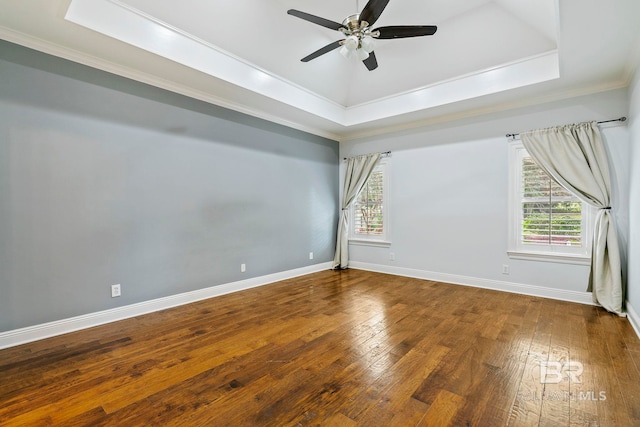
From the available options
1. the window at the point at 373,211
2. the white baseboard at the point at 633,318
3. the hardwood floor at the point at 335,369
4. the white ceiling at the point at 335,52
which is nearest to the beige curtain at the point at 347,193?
the window at the point at 373,211

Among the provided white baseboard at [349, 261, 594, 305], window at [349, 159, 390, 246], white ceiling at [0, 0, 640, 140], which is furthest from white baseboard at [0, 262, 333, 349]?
white ceiling at [0, 0, 640, 140]

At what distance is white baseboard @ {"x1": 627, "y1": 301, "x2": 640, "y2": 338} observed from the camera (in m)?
2.78

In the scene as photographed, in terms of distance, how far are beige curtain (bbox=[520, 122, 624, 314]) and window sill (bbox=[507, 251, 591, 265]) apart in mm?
169

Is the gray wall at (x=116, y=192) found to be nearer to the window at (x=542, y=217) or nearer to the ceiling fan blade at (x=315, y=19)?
the ceiling fan blade at (x=315, y=19)

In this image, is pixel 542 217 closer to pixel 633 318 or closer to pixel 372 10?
pixel 633 318

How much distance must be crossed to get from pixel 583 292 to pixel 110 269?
5.66 meters

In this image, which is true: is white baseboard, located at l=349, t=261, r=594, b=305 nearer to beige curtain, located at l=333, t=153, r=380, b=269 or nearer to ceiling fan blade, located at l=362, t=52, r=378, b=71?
beige curtain, located at l=333, t=153, r=380, b=269

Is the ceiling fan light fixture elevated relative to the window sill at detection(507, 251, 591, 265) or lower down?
elevated

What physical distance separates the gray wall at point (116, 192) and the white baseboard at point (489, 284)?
212 cm

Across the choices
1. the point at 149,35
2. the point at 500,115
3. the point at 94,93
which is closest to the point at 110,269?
the point at 94,93

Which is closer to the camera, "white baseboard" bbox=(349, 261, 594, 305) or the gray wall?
the gray wall

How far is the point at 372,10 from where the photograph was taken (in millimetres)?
2381

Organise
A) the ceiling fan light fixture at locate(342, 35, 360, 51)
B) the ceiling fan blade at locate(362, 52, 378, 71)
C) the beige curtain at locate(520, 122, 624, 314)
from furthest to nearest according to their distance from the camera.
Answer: the beige curtain at locate(520, 122, 624, 314) < the ceiling fan blade at locate(362, 52, 378, 71) < the ceiling fan light fixture at locate(342, 35, 360, 51)

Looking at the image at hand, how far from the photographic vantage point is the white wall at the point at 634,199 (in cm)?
293
